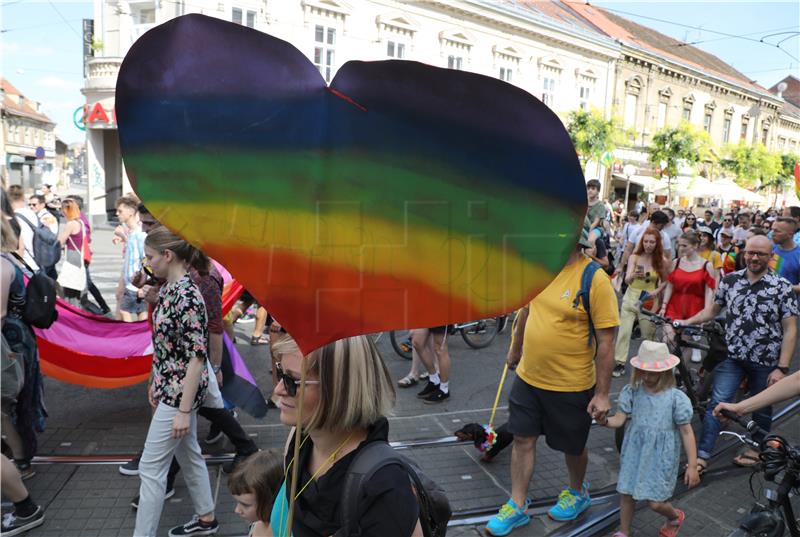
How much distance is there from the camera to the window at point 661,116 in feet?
115

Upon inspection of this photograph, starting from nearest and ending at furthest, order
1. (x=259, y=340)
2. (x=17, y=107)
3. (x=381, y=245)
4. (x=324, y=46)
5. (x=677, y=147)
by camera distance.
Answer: (x=381, y=245) < (x=259, y=340) < (x=324, y=46) < (x=677, y=147) < (x=17, y=107)

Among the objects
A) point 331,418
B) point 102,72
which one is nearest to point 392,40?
point 102,72

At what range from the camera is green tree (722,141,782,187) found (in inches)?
1378

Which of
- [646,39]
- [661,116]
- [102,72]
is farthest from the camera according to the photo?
[646,39]

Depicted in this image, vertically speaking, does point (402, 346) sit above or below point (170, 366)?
below

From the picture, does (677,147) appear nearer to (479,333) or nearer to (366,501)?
(479,333)

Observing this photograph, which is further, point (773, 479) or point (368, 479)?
point (773, 479)

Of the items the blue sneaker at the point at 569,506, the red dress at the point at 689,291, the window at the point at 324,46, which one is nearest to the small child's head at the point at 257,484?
the blue sneaker at the point at 569,506

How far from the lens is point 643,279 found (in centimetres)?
650

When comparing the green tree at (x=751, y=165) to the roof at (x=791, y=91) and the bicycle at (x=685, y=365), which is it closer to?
the roof at (x=791, y=91)

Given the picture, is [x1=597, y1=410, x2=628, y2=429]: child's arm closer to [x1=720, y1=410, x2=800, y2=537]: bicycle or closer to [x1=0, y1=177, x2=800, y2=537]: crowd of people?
[x1=0, y1=177, x2=800, y2=537]: crowd of people

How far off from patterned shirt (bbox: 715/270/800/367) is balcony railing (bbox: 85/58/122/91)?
20274 mm

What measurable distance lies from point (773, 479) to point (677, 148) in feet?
96.5

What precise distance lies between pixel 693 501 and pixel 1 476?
14.3 ft
